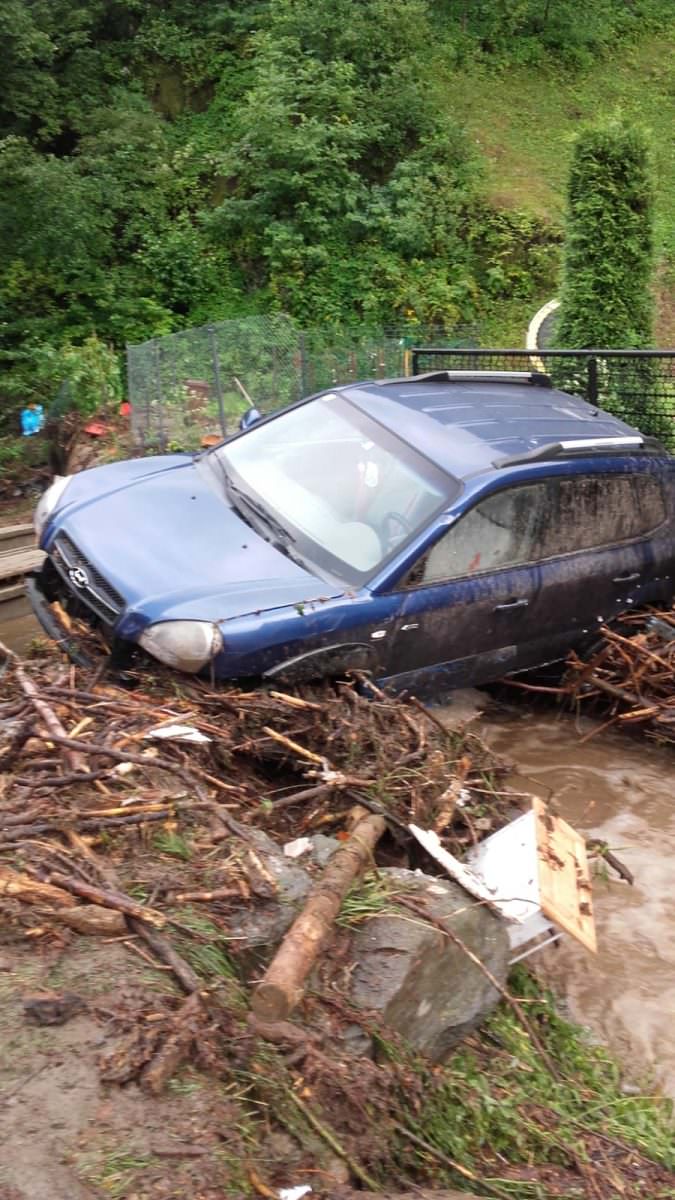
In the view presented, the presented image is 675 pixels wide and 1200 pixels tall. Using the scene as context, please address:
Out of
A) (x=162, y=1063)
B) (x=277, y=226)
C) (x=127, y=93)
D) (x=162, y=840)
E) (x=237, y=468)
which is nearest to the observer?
(x=162, y=1063)

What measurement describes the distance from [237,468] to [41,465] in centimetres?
860

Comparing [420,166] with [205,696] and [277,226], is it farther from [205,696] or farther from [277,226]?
[205,696]

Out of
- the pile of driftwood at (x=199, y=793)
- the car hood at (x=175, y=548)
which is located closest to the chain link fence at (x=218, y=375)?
the car hood at (x=175, y=548)

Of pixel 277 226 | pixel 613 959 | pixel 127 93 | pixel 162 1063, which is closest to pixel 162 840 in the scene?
pixel 162 1063

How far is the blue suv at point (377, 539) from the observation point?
4594 millimetres

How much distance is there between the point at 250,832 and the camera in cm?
359

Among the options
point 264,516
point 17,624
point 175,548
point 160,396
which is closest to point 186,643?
point 175,548

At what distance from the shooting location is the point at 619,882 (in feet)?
16.0

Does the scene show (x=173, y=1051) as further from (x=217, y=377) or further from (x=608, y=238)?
(x=608, y=238)

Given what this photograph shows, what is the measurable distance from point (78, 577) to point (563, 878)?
2.57 metres

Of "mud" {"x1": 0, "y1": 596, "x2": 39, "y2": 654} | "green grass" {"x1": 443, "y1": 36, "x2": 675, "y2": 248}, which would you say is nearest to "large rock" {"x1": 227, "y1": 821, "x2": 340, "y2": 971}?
"mud" {"x1": 0, "y1": 596, "x2": 39, "y2": 654}

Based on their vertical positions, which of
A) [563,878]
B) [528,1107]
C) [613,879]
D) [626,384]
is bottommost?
[613,879]

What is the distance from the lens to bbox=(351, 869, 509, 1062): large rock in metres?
3.23

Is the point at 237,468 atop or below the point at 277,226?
below
